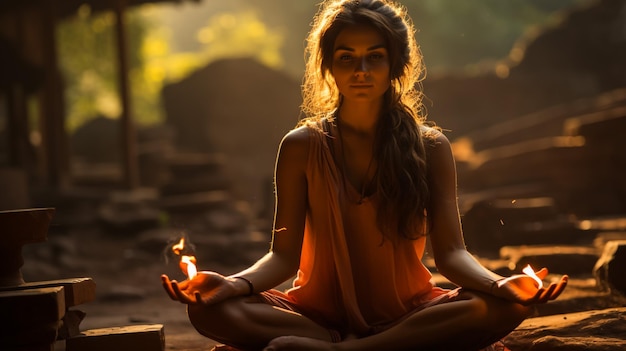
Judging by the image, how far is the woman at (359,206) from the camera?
3869mm

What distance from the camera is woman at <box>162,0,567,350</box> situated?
3869mm

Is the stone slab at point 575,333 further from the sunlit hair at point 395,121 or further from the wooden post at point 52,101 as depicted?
the wooden post at point 52,101

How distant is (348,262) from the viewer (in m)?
3.96

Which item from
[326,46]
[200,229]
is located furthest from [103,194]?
[326,46]

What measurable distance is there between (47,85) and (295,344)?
40.0 feet

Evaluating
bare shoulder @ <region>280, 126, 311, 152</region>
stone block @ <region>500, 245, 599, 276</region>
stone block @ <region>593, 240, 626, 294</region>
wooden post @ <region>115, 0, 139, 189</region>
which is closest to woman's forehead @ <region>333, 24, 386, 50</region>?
bare shoulder @ <region>280, 126, 311, 152</region>

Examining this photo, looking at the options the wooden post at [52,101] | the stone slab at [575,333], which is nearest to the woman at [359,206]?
the stone slab at [575,333]

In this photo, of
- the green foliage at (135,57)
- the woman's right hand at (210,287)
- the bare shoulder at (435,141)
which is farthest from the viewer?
the green foliage at (135,57)

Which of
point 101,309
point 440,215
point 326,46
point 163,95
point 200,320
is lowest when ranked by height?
point 101,309

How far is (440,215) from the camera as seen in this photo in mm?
4023

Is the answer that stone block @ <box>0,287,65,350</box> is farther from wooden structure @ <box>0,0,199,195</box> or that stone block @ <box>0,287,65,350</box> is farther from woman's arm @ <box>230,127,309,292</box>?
wooden structure @ <box>0,0,199,195</box>

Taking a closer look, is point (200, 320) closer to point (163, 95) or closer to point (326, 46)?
point (326, 46)

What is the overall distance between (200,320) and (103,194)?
10748 millimetres

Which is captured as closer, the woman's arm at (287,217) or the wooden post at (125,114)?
the woman's arm at (287,217)
